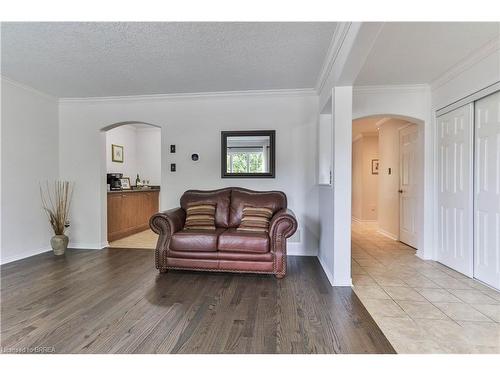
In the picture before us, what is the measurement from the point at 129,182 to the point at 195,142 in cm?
291

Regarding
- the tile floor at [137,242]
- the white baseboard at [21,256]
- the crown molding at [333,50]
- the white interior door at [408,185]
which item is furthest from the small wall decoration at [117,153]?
the white interior door at [408,185]

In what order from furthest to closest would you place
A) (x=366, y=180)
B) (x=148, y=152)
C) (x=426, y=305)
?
(x=366, y=180)
(x=148, y=152)
(x=426, y=305)

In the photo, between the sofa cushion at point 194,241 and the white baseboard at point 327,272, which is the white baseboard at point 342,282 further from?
the sofa cushion at point 194,241

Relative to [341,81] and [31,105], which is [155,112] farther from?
[341,81]

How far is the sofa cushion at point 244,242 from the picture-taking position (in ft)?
9.75

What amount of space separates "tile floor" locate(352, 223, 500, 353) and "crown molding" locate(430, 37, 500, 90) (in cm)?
239

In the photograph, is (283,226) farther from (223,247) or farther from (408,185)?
(408,185)

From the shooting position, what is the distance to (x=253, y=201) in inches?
143

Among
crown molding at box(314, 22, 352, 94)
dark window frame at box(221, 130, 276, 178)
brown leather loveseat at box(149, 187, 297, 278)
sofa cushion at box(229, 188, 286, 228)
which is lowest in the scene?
brown leather loveseat at box(149, 187, 297, 278)

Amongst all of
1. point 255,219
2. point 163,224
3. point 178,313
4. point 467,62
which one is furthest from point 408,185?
point 178,313

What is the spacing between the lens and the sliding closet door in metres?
2.98

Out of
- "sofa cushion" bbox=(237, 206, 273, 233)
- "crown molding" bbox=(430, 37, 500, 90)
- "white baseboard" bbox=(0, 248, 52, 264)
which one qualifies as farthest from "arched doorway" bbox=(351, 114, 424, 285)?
"white baseboard" bbox=(0, 248, 52, 264)

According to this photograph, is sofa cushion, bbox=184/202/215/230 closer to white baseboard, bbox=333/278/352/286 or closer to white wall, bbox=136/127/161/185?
white baseboard, bbox=333/278/352/286

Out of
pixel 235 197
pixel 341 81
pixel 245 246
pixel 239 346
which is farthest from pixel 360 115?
pixel 239 346
